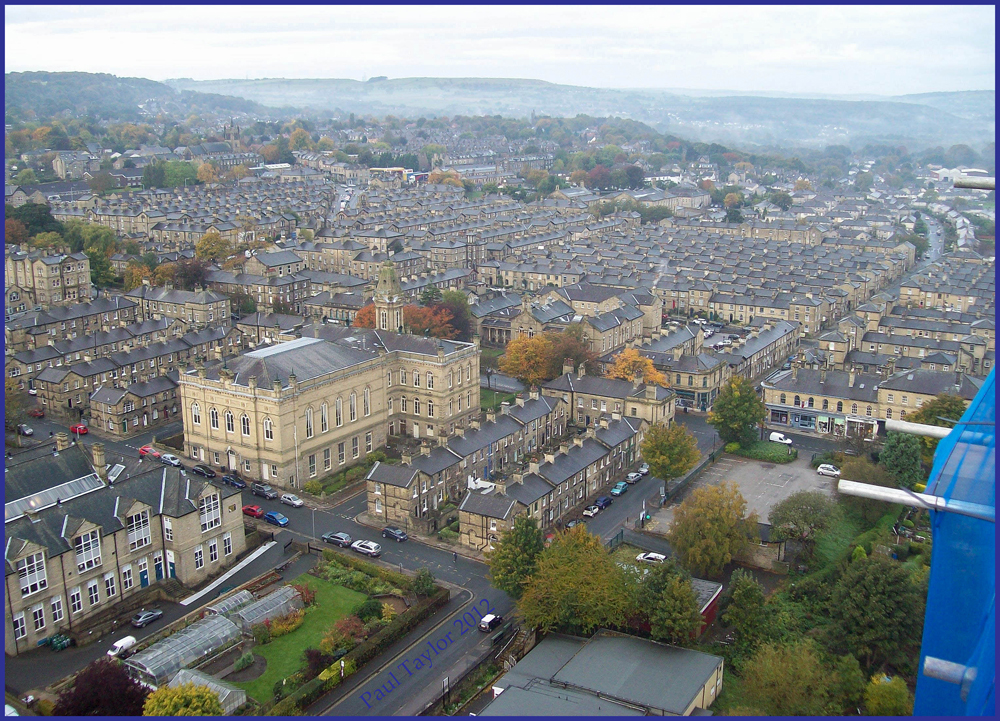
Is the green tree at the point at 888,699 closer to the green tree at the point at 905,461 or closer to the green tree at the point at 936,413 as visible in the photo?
the green tree at the point at 905,461

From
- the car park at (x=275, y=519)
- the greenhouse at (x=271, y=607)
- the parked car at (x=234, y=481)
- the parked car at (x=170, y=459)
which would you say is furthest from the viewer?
the parked car at (x=170, y=459)

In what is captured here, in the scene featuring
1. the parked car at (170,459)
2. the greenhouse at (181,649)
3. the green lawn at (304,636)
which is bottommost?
the green lawn at (304,636)

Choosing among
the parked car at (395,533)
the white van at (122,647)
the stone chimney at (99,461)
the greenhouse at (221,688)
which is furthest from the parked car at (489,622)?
the stone chimney at (99,461)

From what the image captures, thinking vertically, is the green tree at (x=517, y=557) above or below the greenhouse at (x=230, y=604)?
above

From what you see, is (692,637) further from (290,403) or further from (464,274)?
(464,274)

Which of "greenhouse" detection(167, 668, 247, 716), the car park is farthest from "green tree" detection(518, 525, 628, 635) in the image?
the car park

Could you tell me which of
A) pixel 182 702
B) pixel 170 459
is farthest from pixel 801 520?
pixel 170 459

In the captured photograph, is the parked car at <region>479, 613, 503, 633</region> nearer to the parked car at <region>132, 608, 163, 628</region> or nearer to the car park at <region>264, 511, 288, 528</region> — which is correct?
the parked car at <region>132, 608, 163, 628</region>

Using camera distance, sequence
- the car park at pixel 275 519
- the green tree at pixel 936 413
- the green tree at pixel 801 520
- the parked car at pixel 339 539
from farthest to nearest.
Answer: the green tree at pixel 936 413 < the car park at pixel 275 519 < the parked car at pixel 339 539 < the green tree at pixel 801 520
